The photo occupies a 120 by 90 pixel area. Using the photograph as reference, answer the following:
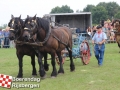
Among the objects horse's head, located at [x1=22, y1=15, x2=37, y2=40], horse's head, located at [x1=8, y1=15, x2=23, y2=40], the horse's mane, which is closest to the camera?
horse's head, located at [x1=22, y1=15, x2=37, y2=40]

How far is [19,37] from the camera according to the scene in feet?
27.1

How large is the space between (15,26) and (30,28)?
46 cm

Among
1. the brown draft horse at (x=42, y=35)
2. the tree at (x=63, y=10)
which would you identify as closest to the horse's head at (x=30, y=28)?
→ the brown draft horse at (x=42, y=35)

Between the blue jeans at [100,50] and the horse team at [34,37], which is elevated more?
the horse team at [34,37]

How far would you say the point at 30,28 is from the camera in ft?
25.8

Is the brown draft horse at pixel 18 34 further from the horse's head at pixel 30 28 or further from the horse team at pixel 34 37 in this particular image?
the horse's head at pixel 30 28

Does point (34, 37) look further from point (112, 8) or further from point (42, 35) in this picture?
point (112, 8)

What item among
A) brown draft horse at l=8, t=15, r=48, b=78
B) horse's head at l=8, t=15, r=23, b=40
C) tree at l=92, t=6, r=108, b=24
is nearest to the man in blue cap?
brown draft horse at l=8, t=15, r=48, b=78

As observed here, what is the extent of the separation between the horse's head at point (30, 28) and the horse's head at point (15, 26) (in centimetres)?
22

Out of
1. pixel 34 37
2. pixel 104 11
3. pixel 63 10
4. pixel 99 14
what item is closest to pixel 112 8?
pixel 104 11

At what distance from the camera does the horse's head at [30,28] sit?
25.1 feet

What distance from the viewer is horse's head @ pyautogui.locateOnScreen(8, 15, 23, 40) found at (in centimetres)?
785

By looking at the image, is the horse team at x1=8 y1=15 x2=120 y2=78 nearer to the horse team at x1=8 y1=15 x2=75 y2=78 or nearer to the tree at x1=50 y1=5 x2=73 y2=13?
the horse team at x1=8 y1=15 x2=75 y2=78

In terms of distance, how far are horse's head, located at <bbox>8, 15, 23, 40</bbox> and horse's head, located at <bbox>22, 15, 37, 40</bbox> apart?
8.8 inches
